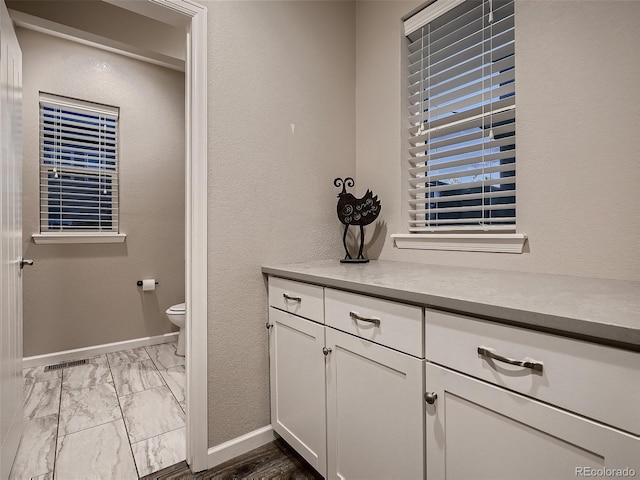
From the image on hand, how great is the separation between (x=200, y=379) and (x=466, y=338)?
123 centimetres

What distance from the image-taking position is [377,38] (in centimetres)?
209

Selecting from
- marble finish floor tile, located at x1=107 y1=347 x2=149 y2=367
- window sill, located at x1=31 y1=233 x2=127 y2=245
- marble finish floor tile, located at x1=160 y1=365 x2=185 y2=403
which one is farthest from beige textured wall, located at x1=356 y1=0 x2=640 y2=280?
window sill, located at x1=31 y1=233 x2=127 y2=245

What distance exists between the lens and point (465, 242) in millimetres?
1665

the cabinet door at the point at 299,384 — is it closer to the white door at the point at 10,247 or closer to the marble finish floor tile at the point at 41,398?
the white door at the point at 10,247

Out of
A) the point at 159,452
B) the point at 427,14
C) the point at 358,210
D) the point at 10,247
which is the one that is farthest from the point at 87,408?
the point at 427,14

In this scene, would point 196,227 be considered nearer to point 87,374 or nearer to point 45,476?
point 45,476

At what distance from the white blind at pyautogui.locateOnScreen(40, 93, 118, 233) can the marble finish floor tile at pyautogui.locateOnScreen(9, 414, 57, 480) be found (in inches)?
63.1

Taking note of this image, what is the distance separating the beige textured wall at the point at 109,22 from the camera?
2039 mm

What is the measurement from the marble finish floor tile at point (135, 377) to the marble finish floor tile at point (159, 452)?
681 mm

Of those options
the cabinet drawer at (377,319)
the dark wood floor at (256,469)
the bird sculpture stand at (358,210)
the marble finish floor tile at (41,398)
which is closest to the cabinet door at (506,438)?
the cabinet drawer at (377,319)

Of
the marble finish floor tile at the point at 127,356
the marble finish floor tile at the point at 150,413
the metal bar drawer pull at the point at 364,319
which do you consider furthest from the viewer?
the marble finish floor tile at the point at 127,356

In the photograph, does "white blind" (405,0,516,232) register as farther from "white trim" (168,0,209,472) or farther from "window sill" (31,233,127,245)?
"window sill" (31,233,127,245)

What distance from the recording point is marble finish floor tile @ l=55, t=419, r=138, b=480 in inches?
61.1

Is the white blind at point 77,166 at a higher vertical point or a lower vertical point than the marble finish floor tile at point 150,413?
higher
